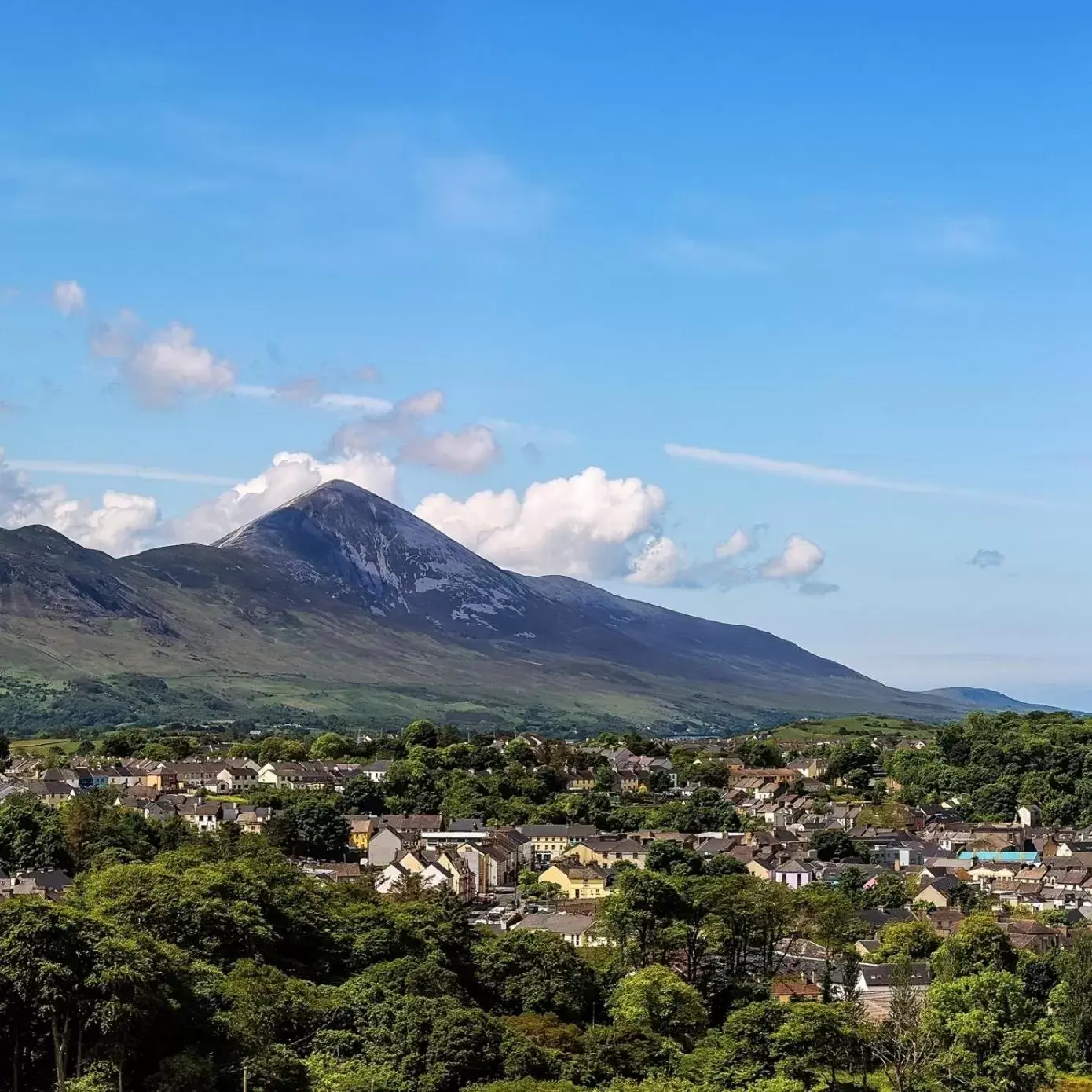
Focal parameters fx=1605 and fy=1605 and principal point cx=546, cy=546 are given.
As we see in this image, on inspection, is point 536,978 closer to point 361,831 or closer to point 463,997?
point 463,997

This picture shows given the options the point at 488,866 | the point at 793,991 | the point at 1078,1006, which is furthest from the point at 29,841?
the point at 1078,1006

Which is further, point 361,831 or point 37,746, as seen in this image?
point 37,746

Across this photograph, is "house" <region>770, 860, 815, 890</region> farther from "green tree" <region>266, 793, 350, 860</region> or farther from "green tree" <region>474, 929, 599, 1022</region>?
"green tree" <region>474, 929, 599, 1022</region>

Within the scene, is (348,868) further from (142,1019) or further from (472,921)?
(142,1019)

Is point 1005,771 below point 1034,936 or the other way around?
the other way around

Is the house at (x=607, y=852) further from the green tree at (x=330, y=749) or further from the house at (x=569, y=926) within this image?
the green tree at (x=330, y=749)

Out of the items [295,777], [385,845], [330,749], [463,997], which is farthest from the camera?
[330,749]

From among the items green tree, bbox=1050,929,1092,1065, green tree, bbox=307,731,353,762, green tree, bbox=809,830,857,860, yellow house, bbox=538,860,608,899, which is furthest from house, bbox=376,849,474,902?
green tree, bbox=307,731,353,762
